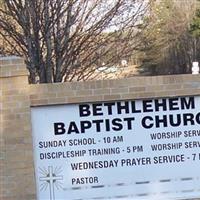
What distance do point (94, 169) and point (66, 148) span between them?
0.44 m

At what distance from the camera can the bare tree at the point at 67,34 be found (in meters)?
11.1

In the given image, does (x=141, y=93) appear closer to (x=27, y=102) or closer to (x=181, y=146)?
(x=181, y=146)

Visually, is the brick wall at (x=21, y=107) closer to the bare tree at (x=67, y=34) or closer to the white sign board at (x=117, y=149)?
the white sign board at (x=117, y=149)

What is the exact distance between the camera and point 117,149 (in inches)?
305

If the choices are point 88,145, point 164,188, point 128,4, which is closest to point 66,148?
point 88,145

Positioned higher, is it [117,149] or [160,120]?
[160,120]

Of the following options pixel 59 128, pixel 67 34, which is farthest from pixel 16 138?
pixel 67 34

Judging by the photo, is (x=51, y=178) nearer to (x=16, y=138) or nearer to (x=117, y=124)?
(x=16, y=138)

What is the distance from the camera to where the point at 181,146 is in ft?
25.7

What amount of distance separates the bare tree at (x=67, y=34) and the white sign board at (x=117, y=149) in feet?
12.2

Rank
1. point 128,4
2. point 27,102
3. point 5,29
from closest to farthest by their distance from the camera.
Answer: point 27,102, point 5,29, point 128,4

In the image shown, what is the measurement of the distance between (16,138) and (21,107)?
0.38m

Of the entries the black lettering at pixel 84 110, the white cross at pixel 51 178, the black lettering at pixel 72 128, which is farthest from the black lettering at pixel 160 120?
the white cross at pixel 51 178

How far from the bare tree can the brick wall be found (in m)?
3.57
